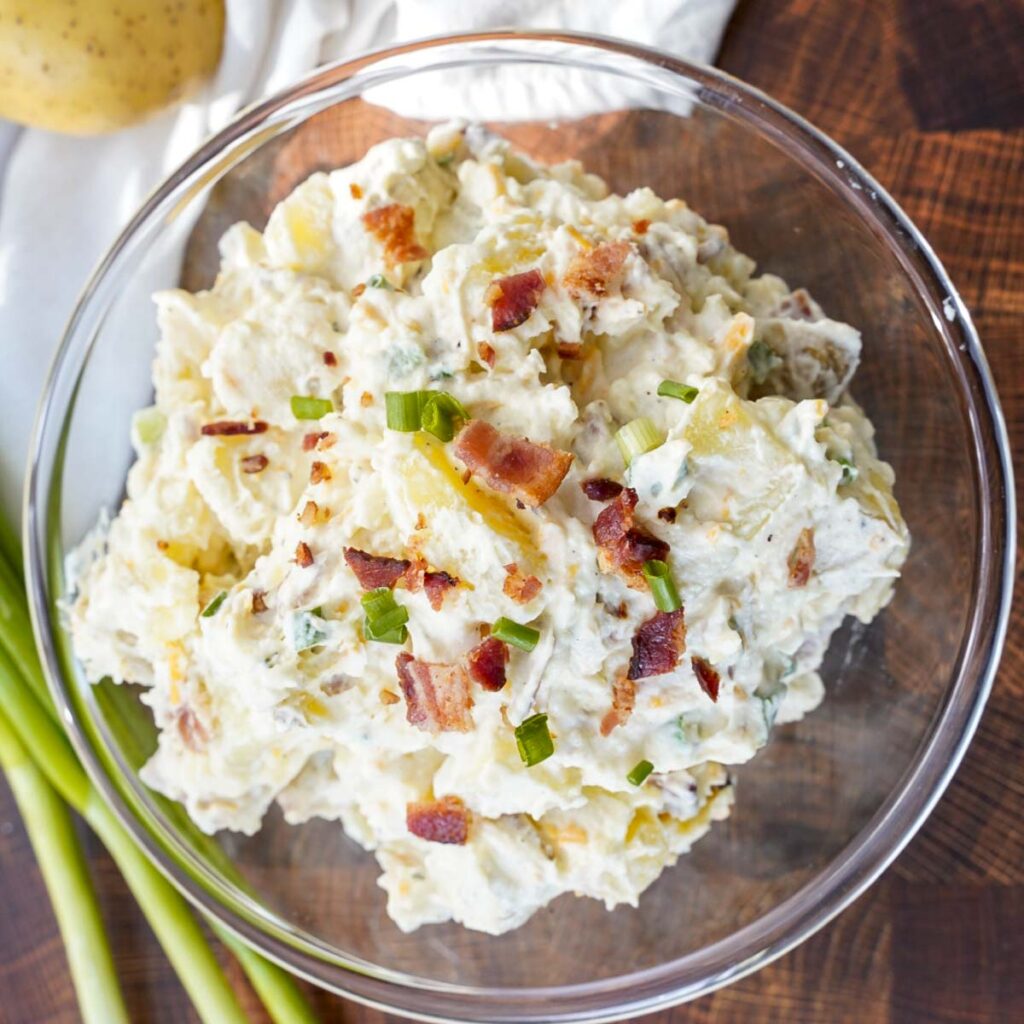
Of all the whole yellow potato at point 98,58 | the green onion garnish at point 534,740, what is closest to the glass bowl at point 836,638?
→ the whole yellow potato at point 98,58

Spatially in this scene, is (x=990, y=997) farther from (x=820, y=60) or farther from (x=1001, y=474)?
(x=820, y=60)

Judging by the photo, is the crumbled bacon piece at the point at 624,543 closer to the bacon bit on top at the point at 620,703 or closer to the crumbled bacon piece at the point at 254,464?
the bacon bit on top at the point at 620,703

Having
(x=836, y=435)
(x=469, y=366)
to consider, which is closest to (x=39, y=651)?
(x=469, y=366)

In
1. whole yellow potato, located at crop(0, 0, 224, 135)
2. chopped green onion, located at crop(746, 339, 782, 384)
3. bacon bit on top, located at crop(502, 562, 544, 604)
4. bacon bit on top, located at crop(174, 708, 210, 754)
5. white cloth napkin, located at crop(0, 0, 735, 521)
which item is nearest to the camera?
bacon bit on top, located at crop(502, 562, 544, 604)

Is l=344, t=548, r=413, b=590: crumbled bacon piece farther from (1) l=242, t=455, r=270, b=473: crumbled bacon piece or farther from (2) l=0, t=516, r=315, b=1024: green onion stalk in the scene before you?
(2) l=0, t=516, r=315, b=1024: green onion stalk

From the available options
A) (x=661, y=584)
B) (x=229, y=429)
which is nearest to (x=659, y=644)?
(x=661, y=584)

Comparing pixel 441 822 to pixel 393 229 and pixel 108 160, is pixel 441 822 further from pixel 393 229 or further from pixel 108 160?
pixel 108 160

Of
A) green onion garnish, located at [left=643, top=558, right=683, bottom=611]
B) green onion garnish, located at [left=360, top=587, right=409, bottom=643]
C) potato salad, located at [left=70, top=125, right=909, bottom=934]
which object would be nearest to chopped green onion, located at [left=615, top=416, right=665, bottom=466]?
potato salad, located at [left=70, top=125, right=909, bottom=934]
